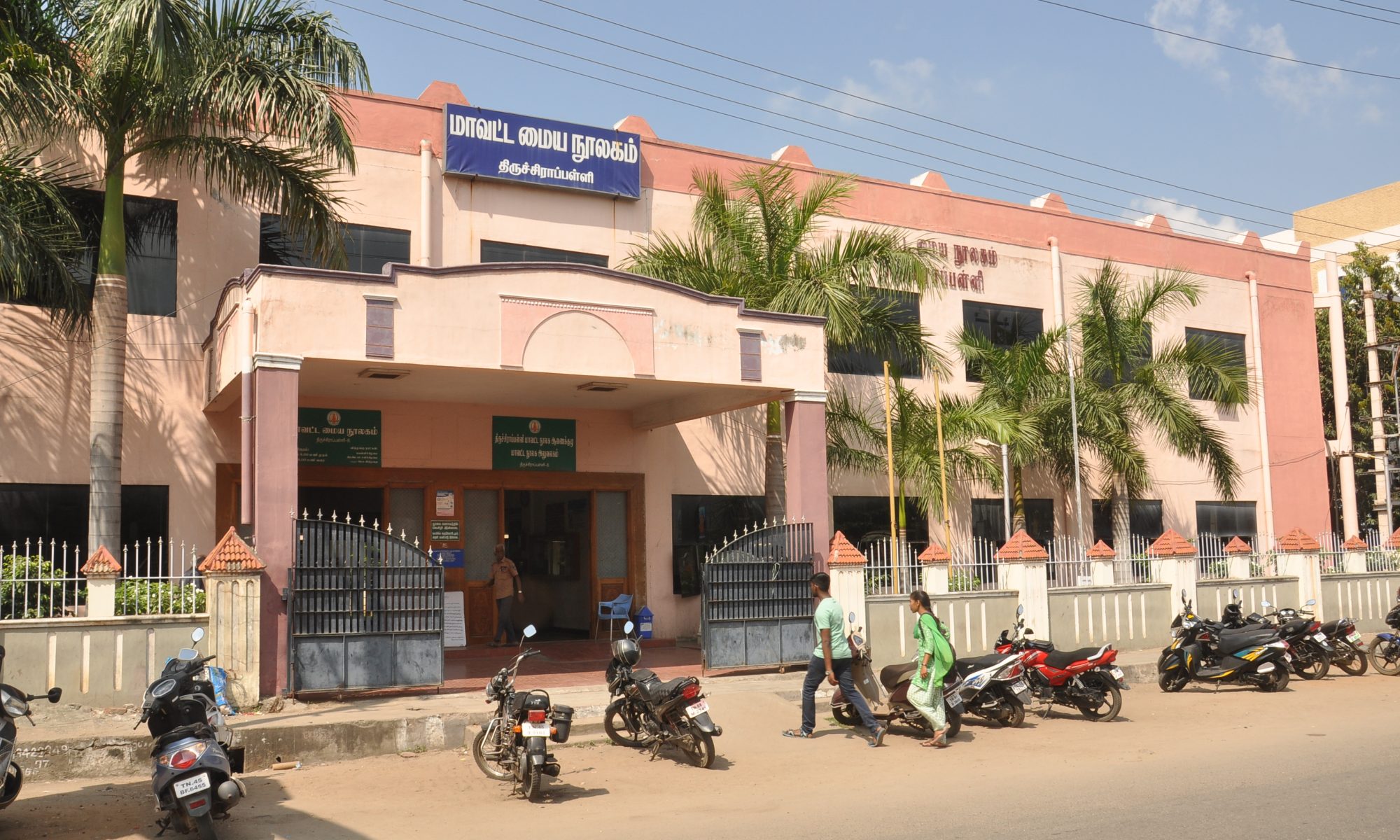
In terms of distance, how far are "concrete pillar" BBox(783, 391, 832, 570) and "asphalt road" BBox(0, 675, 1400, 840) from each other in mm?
3280

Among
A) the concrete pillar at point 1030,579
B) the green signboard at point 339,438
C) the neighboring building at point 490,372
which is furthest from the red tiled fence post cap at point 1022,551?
the green signboard at point 339,438

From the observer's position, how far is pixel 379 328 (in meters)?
12.7

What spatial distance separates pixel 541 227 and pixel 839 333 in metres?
5.05

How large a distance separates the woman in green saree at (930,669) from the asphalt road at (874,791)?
29 cm

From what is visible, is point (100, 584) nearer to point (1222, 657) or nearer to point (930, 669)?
point (930, 669)

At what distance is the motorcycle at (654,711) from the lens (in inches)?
389

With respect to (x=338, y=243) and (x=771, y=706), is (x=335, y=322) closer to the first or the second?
(x=338, y=243)

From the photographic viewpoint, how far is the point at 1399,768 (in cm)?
870

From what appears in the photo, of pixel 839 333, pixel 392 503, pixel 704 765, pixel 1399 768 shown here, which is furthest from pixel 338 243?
pixel 1399 768

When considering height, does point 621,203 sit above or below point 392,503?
above

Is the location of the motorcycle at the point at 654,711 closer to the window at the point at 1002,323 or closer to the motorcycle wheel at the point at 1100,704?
the motorcycle wheel at the point at 1100,704

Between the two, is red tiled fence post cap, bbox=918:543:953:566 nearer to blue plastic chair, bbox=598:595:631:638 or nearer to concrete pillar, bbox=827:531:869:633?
concrete pillar, bbox=827:531:869:633

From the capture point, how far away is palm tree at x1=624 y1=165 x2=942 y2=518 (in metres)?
16.8

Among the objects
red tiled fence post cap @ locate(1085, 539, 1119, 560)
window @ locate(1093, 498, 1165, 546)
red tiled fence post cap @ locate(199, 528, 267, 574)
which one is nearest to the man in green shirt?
red tiled fence post cap @ locate(199, 528, 267, 574)
